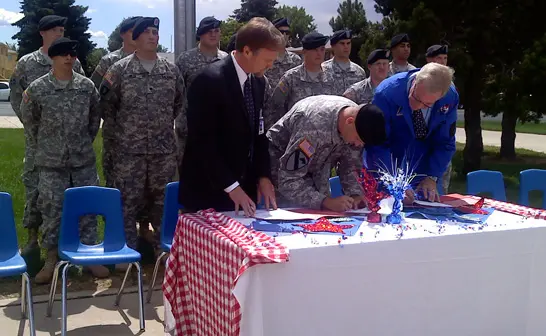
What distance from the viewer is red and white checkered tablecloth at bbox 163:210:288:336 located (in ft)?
8.00

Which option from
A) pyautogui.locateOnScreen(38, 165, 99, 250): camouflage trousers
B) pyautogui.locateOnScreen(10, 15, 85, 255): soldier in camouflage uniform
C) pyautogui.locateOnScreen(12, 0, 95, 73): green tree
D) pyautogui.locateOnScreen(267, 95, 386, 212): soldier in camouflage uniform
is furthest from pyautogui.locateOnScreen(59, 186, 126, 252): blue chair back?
pyautogui.locateOnScreen(12, 0, 95, 73): green tree

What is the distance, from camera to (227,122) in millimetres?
3061

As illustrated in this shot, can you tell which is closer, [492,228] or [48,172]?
[492,228]

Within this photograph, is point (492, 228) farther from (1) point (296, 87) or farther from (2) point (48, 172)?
(2) point (48, 172)

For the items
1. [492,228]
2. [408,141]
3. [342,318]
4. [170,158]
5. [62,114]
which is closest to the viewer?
[342,318]

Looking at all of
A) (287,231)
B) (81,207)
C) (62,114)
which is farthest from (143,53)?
(287,231)

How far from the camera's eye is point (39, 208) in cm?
471

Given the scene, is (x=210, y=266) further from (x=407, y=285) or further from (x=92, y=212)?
(x=92, y=212)

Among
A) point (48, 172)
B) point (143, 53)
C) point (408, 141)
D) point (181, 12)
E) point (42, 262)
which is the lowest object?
point (42, 262)

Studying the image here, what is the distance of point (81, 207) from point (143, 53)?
1.40 meters

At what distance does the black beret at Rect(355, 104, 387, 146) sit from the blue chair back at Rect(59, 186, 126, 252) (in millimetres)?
1757

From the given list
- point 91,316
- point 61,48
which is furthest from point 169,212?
point 61,48

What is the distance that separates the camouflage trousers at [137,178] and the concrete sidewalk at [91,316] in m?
0.63

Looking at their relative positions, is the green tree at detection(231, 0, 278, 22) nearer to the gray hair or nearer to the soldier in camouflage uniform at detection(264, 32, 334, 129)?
the soldier in camouflage uniform at detection(264, 32, 334, 129)
